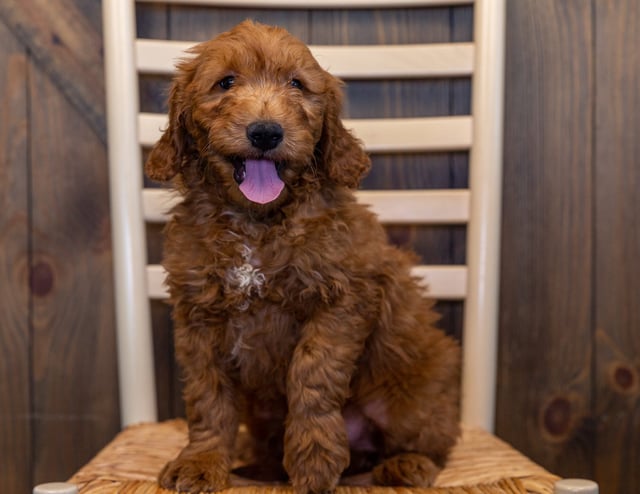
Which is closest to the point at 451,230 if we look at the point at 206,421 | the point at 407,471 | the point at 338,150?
the point at 338,150

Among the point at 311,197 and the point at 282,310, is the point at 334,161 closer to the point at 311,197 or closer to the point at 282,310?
the point at 311,197

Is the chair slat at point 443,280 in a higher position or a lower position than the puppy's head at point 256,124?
lower

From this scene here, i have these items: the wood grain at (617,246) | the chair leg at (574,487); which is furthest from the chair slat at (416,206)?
Answer: the chair leg at (574,487)

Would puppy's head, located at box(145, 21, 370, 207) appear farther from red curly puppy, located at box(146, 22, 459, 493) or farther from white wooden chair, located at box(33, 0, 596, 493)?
white wooden chair, located at box(33, 0, 596, 493)

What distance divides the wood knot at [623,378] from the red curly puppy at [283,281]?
0.65 m

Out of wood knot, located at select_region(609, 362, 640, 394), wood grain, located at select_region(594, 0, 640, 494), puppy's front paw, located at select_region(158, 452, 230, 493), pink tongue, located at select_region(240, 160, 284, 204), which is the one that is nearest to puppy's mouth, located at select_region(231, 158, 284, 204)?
pink tongue, located at select_region(240, 160, 284, 204)

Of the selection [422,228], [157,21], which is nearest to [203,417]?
[422,228]

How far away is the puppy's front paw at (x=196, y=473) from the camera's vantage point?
4.03 feet

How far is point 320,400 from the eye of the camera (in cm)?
126

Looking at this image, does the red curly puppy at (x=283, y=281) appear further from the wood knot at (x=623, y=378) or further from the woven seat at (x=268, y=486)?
the wood knot at (x=623, y=378)

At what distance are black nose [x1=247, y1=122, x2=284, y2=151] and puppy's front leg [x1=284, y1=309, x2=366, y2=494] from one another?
0.90ft

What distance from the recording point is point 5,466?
6.37 ft

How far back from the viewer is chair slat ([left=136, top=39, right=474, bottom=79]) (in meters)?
1.70

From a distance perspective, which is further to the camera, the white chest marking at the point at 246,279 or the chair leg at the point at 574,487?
the white chest marking at the point at 246,279
